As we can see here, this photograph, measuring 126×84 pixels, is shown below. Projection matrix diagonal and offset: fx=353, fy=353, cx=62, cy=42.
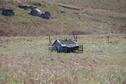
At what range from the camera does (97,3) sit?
11381 cm

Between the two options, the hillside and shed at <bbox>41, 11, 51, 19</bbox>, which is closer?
the hillside

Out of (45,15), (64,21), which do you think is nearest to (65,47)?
(64,21)

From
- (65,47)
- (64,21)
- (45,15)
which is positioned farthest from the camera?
(45,15)

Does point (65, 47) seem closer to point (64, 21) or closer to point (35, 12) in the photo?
point (64, 21)

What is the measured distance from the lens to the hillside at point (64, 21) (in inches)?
2932

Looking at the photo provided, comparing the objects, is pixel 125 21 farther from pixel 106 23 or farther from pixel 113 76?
pixel 113 76

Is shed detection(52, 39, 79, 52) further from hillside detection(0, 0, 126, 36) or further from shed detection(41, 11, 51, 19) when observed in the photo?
shed detection(41, 11, 51, 19)

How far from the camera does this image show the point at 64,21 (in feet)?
277

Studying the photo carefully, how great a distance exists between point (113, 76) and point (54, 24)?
2832 inches

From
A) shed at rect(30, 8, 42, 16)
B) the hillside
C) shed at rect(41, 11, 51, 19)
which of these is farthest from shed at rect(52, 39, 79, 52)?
shed at rect(30, 8, 42, 16)

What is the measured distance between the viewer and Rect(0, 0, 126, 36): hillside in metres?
74.5

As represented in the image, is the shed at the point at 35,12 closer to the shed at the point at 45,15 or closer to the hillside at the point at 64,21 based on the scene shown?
the shed at the point at 45,15

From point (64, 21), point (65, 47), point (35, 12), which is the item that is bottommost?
point (64, 21)

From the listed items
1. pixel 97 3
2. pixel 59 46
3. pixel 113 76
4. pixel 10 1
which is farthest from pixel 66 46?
pixel 97 3
